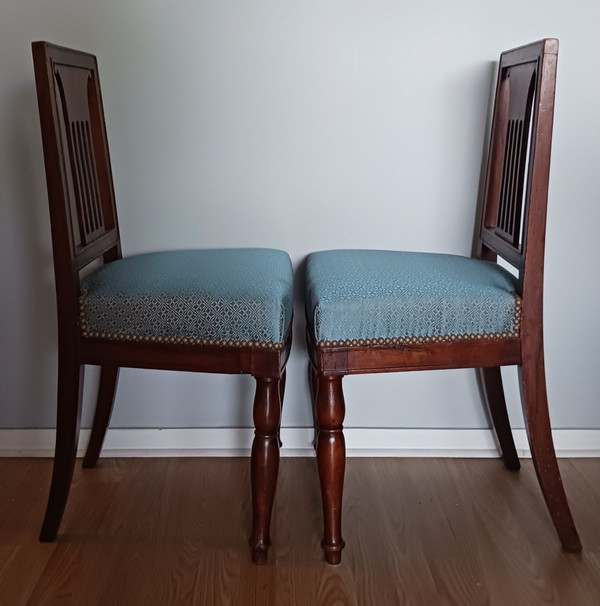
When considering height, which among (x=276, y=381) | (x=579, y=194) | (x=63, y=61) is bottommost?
(x=276, y=381)

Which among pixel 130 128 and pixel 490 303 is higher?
pixel 130 128

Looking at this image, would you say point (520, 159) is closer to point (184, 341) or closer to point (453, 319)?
point (453, 319)

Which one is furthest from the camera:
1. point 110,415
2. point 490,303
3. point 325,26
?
point 110,415

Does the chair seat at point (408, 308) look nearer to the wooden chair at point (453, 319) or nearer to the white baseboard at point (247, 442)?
the wooden chair at point (453, 319)

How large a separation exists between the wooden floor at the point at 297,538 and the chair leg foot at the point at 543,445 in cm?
5

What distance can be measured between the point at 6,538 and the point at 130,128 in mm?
844

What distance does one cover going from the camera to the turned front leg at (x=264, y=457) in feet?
4.45

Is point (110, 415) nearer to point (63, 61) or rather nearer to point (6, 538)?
point (6, 538)

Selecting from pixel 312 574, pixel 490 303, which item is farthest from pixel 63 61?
pixel 312 574

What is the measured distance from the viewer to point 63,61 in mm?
1408

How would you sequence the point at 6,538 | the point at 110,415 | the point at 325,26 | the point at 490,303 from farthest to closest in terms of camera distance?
the point at 110,415 → the point at 325,26 → the point at 6,538 → the point at 490,303

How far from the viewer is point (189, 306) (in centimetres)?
134

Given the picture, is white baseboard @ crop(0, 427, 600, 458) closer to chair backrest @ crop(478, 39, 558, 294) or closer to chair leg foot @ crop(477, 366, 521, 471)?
chair leg foot @ crop(477, 366, 521, 471)

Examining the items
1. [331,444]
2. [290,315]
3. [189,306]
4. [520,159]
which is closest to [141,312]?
[189,306]
